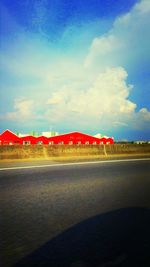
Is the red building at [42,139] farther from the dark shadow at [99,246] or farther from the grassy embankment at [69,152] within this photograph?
the dark shadow at [99,246]

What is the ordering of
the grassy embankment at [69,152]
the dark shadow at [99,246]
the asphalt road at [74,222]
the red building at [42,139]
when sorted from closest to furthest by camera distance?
the dark shadow at [99,246]
the asphalt road at [74,222]
the grassy embankment at [69,152]
the red building at [42,139]

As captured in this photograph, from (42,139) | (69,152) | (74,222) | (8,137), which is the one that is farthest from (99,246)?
(8,137)

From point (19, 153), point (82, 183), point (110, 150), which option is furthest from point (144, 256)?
point (110, 150)

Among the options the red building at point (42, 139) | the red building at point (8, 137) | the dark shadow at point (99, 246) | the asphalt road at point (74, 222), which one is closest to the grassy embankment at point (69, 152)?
the red building at point (42, 139)

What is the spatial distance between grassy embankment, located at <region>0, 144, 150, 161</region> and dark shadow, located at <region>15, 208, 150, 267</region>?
34.5 feet

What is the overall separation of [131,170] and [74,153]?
6297mm

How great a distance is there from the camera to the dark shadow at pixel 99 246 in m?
3.21

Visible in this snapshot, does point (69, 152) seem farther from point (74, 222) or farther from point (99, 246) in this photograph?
point (99, 246)

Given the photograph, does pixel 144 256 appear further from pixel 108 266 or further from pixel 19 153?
pixel 19 153

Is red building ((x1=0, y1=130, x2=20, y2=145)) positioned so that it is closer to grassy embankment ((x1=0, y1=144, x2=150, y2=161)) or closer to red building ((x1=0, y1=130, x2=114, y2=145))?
red building ((x1=0, y1=130, x2=114, y2=145))

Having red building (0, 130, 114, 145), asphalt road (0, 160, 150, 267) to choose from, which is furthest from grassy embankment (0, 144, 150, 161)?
asphalt road (0, 160, 150, 267)

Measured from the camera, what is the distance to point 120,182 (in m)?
8.25

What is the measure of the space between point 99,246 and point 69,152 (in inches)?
508

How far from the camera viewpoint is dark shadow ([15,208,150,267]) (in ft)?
10.5
